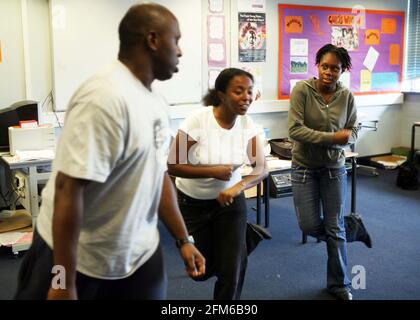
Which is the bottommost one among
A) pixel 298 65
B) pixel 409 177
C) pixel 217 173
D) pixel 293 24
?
pixel 409 177

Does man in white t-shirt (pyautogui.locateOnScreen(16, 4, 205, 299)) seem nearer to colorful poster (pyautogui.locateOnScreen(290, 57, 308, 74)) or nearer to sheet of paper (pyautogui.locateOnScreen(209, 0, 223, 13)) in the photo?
sheet of paper (pyautogui.locateOnScreen(209, 0, 223, 13))

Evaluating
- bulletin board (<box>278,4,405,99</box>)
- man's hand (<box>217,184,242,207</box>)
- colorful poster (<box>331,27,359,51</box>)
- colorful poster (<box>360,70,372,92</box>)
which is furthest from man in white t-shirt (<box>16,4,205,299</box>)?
colorful poster (<box>360,70,372,92</box>)

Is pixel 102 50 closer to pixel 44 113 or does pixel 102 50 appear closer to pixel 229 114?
pixel 44 113

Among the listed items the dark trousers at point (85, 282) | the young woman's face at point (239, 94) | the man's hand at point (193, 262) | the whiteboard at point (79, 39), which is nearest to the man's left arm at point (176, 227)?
the man's hand at point (193, 262)

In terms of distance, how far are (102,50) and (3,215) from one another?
1588 mm

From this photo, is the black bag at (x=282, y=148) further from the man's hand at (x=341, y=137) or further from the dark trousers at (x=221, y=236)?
the dark trousers at (x=221, y=236)

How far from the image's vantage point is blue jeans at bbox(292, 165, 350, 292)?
2561 millimetres

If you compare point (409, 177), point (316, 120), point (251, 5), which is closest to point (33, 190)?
point (316, 120)

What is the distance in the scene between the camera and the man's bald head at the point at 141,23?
3.76ft

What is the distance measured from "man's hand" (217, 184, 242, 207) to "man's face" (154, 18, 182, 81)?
0.81 meters

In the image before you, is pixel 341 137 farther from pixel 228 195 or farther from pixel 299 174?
pixel 228 195

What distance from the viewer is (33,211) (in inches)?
131

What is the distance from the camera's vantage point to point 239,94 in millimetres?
2094

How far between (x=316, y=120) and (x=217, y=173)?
2.75 ft
